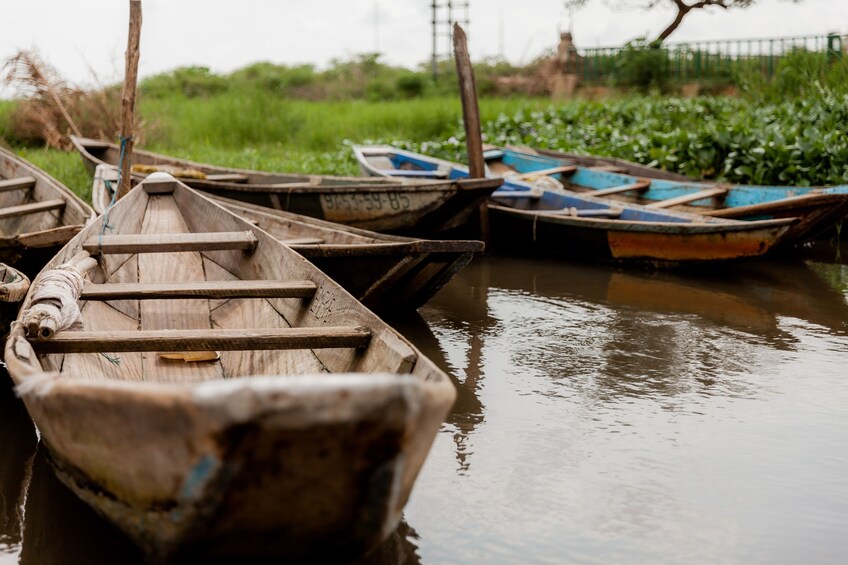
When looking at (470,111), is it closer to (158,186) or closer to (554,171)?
(554,171)

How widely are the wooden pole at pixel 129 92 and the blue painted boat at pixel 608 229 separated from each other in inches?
117

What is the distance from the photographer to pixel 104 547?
2758mm

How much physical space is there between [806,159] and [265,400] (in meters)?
7.92

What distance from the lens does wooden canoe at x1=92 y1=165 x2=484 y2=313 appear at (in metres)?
4.75

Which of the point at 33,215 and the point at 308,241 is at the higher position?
the point at 33,215

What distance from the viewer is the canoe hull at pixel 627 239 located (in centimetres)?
646

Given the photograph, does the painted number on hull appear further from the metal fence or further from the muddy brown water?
the metal fence

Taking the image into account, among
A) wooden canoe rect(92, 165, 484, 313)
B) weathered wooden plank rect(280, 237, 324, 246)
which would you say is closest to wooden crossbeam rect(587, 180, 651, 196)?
wooden canoe rect(92, 165, 484, 313)

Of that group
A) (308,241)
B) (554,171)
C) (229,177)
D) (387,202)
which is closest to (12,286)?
(308,241)

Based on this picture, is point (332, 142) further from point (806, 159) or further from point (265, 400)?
point (265, 400)

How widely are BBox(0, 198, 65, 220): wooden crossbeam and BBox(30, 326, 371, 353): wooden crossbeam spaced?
321cm

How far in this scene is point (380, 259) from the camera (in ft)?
16.1

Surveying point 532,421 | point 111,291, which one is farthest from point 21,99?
point 532,421

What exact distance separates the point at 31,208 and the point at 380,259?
252 cm
